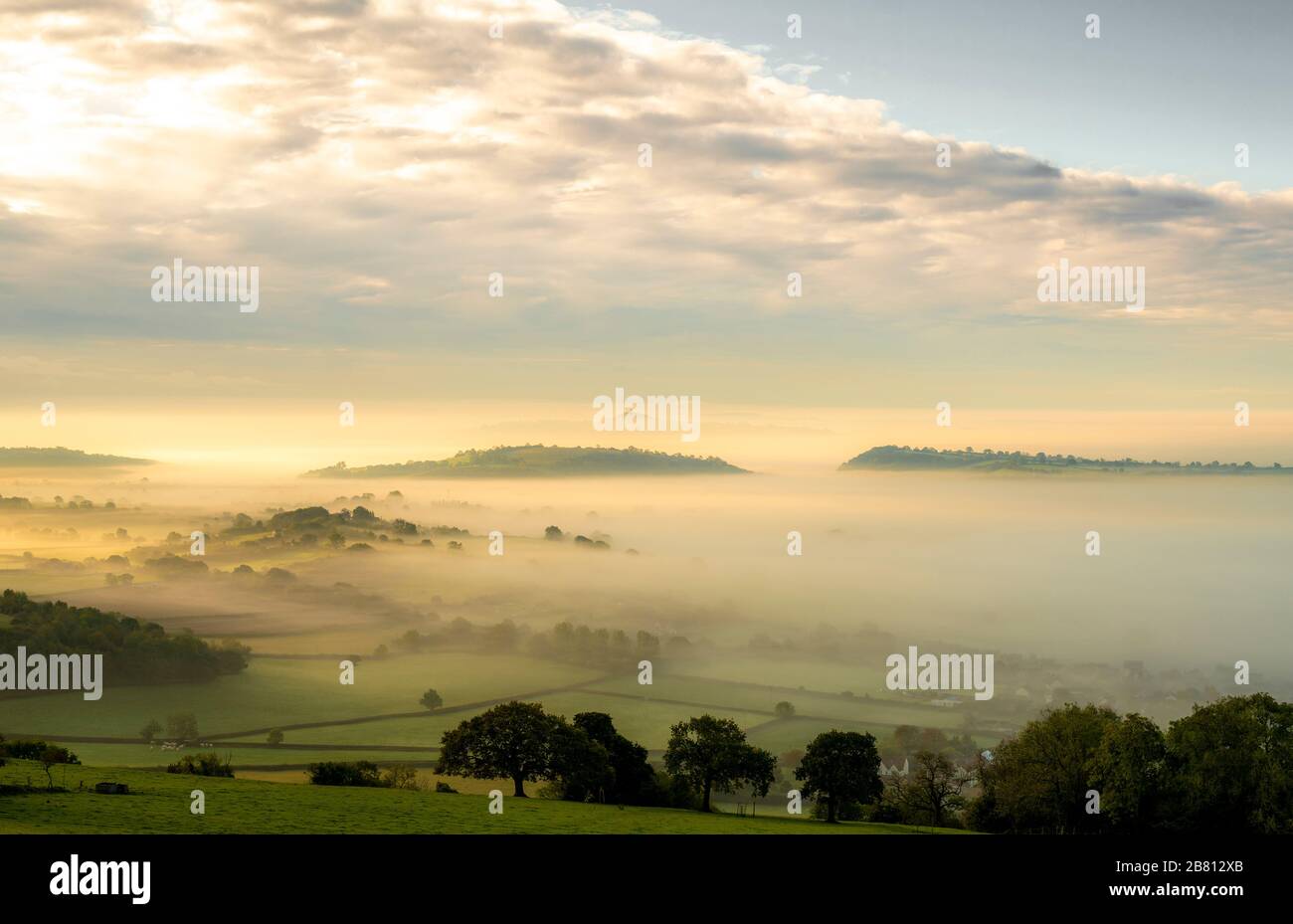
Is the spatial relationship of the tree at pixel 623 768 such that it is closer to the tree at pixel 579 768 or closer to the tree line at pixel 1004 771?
the tree line at pixel 1004 771

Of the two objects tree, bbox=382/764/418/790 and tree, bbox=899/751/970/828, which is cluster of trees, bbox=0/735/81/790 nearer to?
tree, bbox=382/764/418/790

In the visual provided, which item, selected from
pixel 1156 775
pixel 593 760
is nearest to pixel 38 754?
pixel 593 760

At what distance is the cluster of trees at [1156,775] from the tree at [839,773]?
37.5ft

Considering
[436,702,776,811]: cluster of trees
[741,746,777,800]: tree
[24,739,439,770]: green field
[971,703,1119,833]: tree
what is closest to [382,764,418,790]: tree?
[436,702,776,811]: cluster of trees

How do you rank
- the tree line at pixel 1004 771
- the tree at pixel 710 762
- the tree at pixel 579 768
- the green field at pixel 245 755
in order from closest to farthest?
the tree line at pixel 1004 771, the tree at pixel 579 768, the tree at pixel 710 762, the green field at pixel 245 755

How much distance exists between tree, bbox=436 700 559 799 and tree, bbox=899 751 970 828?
38.2 m

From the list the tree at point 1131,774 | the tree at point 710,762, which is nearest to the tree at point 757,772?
the tree at point 710,762

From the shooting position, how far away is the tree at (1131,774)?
82.7 meters

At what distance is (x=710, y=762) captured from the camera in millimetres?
100375

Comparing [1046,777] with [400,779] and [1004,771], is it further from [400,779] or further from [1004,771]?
[400,779]

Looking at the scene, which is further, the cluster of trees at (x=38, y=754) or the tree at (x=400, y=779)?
the tree at (x=400, y=779)

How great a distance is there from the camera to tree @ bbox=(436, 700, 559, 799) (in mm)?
98562
